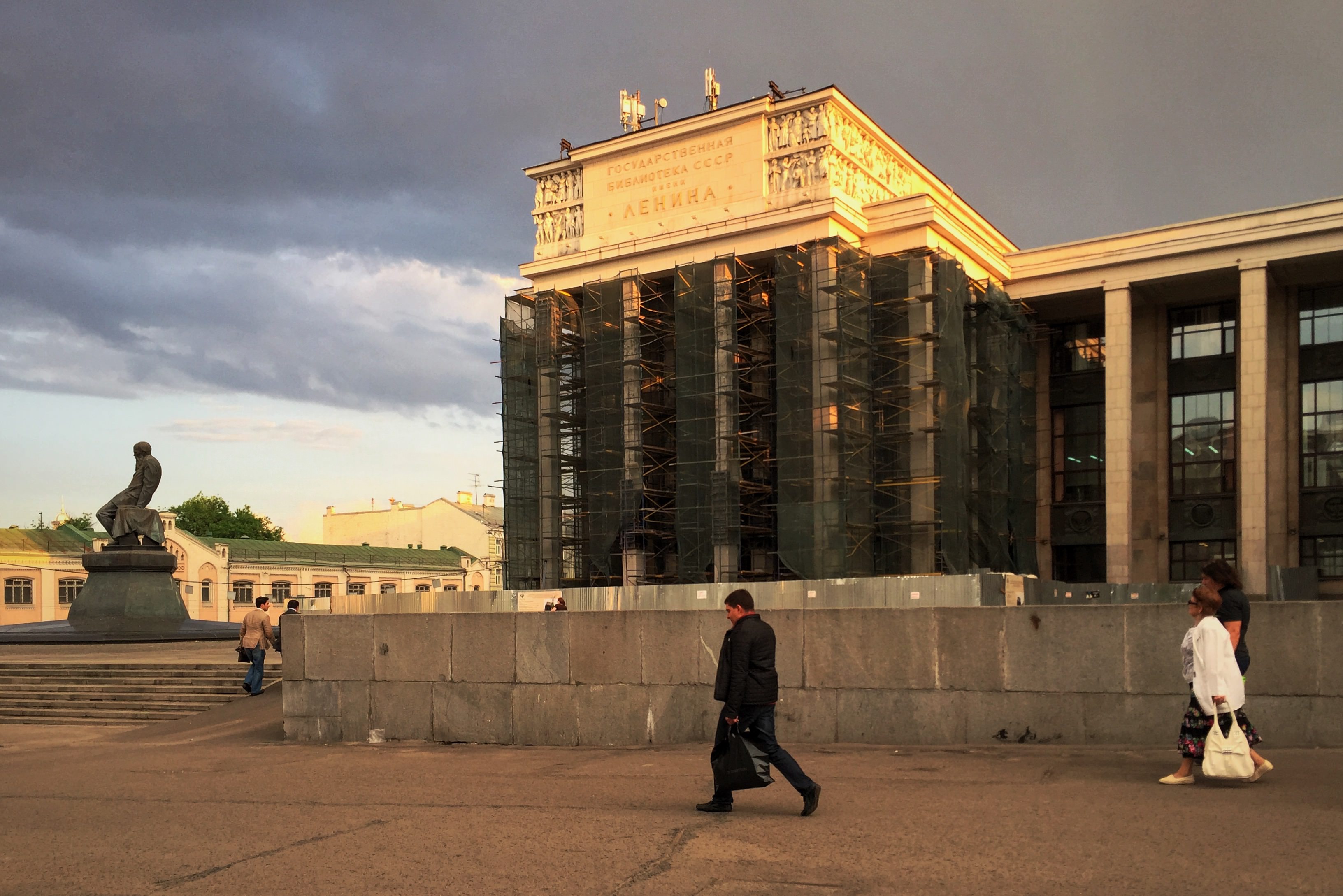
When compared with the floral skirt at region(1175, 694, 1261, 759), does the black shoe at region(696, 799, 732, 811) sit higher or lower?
lower

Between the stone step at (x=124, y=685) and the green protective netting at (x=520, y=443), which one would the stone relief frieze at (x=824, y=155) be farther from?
the stone step at (x=124, y=685)

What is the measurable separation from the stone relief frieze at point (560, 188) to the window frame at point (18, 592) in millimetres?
41172

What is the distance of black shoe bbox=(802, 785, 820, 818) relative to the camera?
8.23m

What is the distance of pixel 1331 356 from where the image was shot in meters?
45.6

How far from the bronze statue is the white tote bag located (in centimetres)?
3118

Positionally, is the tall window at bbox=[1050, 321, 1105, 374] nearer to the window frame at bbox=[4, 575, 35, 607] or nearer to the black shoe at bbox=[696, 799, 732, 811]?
the black shoe at bbox=[696, 799, 732, 811]

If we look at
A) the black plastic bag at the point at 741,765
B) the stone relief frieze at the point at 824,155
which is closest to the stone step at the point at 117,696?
the black plastic bag at the point at 741,765

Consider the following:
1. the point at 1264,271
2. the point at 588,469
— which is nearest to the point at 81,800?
the point at 588,469

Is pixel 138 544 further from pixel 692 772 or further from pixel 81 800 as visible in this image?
pixel 692 772

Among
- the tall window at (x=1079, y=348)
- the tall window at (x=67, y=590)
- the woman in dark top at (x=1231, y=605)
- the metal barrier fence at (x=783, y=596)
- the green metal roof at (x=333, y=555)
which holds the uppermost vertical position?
the tall window at (x=1079, y=348)

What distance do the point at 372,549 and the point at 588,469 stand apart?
47082 mm

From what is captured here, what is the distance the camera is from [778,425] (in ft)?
146

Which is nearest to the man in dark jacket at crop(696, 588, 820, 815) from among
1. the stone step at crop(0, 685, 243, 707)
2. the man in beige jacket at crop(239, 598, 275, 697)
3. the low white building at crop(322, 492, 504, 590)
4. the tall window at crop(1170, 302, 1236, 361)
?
the man in beige jacket at crop(239, 598, 275, 697)

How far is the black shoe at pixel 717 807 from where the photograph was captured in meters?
8.54
